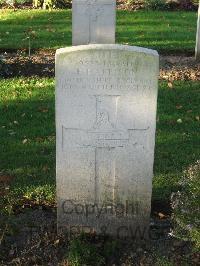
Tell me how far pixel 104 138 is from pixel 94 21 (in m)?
6.21

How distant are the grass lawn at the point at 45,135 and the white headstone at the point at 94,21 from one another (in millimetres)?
1778

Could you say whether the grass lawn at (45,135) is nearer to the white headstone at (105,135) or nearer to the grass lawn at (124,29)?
the white headstone at (105,135)

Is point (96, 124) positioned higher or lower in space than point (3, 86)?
higher

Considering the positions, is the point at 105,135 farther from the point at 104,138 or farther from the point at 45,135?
the point at 45,135

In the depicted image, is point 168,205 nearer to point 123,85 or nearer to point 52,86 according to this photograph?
point 123,85

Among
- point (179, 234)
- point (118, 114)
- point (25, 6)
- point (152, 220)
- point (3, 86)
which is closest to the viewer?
point (179, 234)

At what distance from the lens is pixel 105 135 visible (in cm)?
437

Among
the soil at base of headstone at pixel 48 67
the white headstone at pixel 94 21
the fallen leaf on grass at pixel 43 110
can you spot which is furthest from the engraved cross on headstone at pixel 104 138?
the white headstone at pixel 94 21

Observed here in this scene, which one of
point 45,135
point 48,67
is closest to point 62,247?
point 45,135

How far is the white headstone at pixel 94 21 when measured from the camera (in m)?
10.1

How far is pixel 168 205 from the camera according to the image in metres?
5.09

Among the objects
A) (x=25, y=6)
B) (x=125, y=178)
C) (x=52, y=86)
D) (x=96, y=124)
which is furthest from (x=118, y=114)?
(x=25, y=6)

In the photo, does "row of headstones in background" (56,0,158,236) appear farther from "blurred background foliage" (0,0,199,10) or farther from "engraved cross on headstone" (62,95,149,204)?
"blurred background foliage" (0,0,199,10)

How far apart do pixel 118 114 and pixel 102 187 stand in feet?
2.03
